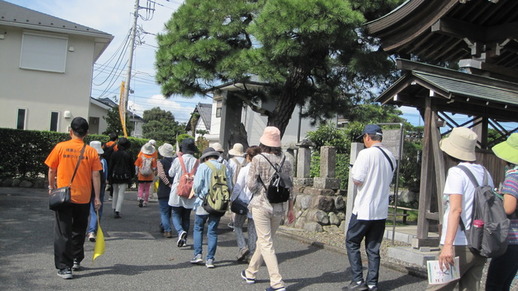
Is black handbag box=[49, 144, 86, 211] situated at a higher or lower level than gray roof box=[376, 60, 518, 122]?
lower

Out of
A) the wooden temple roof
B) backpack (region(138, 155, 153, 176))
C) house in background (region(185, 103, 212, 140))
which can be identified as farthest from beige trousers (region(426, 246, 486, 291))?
house in background (region(185, 103, 212, 140))

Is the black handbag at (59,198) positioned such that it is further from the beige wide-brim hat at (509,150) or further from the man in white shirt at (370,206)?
the beige wide-brim hat at (509,150)

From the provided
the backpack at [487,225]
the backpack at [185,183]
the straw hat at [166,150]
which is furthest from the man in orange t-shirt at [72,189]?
the backpack at [487,225]

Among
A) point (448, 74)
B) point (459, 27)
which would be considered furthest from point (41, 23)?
point (448, 74)

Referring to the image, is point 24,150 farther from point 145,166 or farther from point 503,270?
point 503,270

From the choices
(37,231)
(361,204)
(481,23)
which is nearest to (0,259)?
(37,231)

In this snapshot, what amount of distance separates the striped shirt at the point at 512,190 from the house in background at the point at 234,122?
7607 millimetres

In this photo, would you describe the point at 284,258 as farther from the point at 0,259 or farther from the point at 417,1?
the point at 417,1

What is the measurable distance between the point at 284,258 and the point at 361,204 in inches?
91.1

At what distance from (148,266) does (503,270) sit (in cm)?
412

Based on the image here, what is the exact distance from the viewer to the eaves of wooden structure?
6.18 metres

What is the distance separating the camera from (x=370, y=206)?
4.80m

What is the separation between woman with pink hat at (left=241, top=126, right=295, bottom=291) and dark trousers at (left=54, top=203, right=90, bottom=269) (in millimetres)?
2002

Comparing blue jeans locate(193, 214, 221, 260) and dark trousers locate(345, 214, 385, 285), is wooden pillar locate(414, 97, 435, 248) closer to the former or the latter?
dark trousers locate(345, 214, 385, 285)
